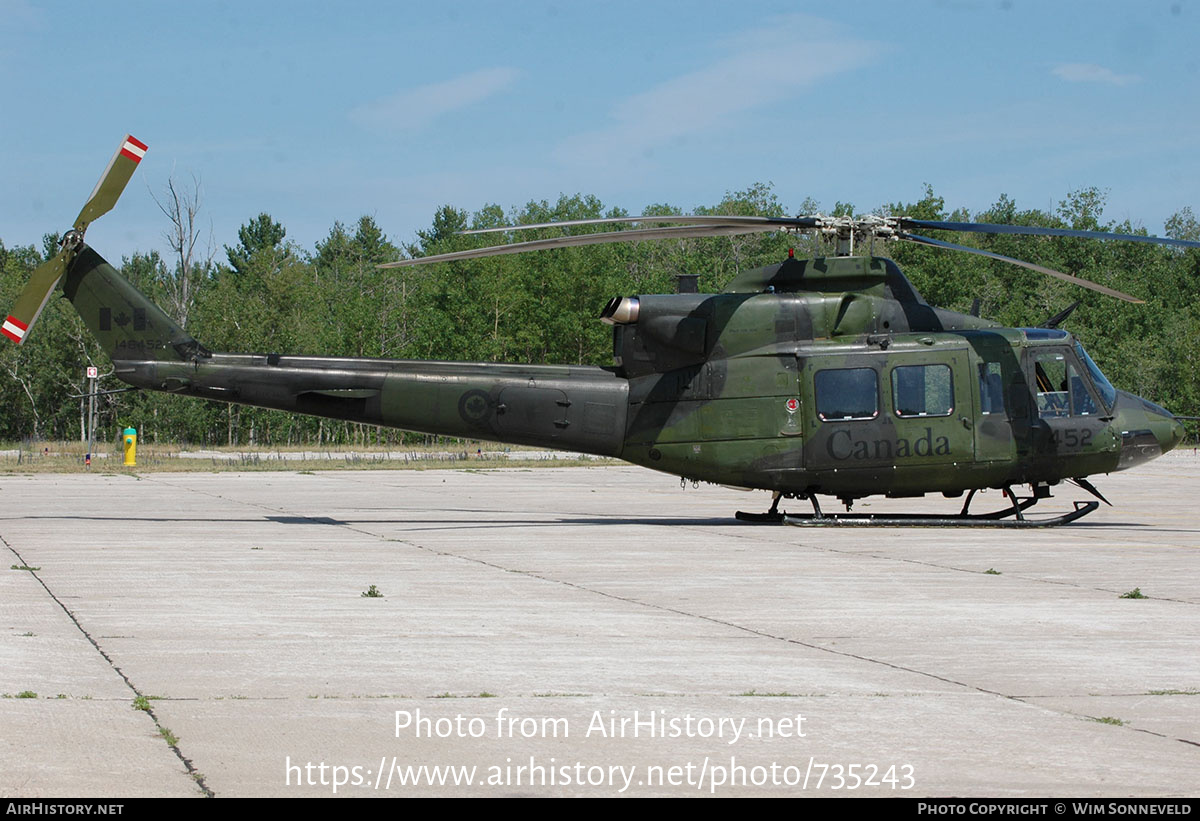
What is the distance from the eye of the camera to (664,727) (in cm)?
630

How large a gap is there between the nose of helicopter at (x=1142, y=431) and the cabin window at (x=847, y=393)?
3.62 meters

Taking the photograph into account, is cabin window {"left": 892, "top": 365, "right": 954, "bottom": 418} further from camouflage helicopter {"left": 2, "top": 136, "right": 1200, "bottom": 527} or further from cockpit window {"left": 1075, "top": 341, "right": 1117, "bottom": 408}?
cockpit window {"left": 1075, "top": 341, "right": 1117, "bottom": 408}

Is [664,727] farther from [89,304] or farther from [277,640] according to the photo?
[89,304]

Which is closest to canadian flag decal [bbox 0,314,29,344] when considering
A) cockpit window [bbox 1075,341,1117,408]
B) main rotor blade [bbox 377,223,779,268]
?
main rotor blade [bbox 377,223,779,268]

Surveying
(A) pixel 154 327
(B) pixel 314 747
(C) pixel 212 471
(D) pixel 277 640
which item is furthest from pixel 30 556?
(C) pixel 212 471

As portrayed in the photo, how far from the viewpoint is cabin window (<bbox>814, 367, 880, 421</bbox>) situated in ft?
58.2

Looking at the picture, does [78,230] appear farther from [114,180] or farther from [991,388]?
[991,388]

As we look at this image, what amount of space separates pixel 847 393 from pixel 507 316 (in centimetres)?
5162

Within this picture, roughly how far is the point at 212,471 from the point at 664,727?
31818 millimetres

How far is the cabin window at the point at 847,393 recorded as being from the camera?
1775 cm

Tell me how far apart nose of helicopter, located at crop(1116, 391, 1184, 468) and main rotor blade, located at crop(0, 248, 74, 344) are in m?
15.3

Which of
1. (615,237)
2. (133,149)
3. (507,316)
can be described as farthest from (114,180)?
(507,316)

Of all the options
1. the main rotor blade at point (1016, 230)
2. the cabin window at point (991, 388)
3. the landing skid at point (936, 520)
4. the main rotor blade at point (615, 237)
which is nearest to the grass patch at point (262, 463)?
the landing skid at point (936, 520)

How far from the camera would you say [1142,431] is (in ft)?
59.7
